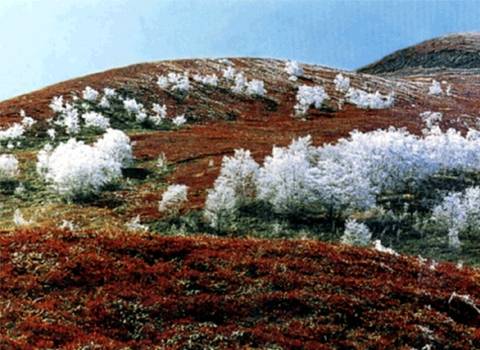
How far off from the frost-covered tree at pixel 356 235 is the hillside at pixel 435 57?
126m

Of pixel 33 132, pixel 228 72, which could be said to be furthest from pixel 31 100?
pixel 228 72

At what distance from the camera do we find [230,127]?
258 feet

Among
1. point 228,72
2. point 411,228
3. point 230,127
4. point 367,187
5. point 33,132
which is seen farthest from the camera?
point 228,72

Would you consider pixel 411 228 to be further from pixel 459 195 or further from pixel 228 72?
pixel 228 72

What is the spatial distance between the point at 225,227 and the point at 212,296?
23345 mm

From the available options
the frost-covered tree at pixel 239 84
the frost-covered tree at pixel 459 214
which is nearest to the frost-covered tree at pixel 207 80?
the frost-covered tree at pixel 239 84

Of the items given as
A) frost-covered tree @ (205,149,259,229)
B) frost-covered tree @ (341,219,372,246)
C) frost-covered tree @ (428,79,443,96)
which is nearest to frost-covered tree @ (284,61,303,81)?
frost-covered tree @ (428,79,443,96)

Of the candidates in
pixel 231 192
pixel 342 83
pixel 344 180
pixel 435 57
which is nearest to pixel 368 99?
pixel 342 83

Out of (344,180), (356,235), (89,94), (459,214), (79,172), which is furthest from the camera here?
(89,94)

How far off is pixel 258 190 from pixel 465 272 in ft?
75.0

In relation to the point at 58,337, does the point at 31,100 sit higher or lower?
higher

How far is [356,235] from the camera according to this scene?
3616 centimetres

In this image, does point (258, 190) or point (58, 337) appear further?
point (258, 190)

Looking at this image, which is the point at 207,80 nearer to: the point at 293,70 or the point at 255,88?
the point at 255,88
